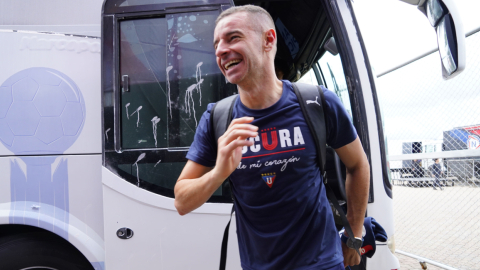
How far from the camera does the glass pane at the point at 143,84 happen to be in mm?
2318

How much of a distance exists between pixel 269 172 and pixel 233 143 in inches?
11.0

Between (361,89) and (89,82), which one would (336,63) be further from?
(89,82)

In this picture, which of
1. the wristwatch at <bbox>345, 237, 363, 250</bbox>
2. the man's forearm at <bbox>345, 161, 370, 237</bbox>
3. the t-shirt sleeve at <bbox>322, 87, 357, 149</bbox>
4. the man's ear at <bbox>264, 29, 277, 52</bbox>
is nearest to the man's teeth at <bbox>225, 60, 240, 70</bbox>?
the man's ear at <bbox>264, 29, 277, 52</bbox>

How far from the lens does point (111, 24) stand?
2.34 meters

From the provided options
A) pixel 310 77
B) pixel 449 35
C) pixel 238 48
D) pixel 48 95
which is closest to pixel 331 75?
pixel 310 77

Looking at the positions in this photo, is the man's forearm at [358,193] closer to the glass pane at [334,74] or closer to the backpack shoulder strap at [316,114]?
the backpack shoulder strap at [316,114]

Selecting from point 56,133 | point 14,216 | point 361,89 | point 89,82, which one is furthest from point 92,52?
point 361,89

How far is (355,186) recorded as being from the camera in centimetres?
160

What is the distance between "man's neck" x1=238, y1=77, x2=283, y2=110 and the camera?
1.45 meters

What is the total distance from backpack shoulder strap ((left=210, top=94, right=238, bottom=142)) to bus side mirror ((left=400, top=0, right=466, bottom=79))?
1283 millimetres

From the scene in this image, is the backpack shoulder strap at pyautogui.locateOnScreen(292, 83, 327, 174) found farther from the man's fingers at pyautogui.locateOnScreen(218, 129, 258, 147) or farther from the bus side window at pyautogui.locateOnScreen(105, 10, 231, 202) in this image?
the bus side window at pyautogui.locateOnScreen(105, 10, 231, 202)

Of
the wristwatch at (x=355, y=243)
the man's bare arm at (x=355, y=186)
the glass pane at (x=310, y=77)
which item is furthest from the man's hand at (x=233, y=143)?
the glass pane at (x=310, y=77)

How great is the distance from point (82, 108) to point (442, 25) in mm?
2339

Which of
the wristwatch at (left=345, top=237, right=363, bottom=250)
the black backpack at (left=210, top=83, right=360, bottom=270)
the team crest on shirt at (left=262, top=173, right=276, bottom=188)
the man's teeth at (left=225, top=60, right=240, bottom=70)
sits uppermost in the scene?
the man's teeth at (left=225, top=60, right=240, bottom=70)
